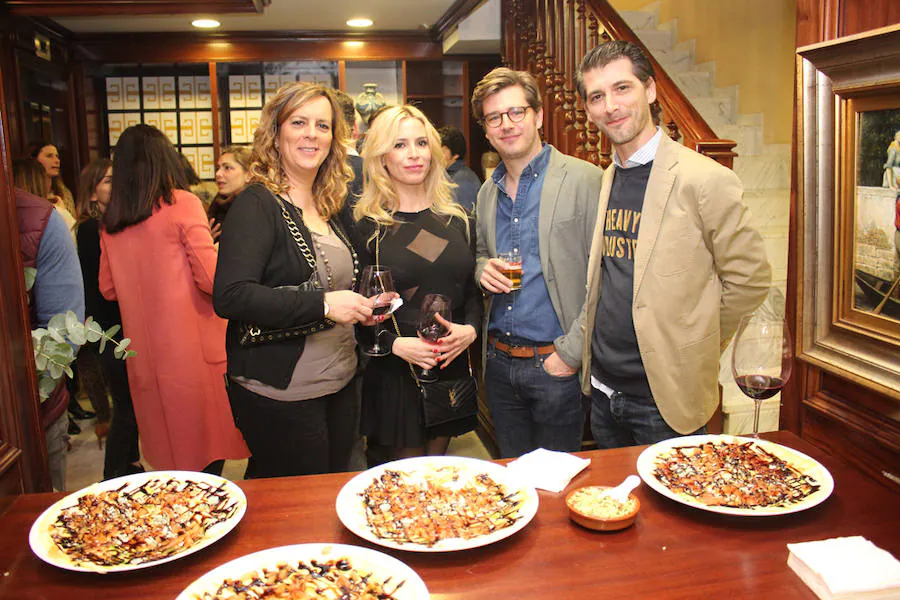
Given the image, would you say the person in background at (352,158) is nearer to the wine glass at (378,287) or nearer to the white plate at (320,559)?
the wine glass at (378,287)

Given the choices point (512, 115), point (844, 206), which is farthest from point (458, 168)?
point (844, 206)

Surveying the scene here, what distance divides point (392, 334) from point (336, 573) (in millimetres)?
1246

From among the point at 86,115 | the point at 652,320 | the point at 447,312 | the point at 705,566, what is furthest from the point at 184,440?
the point at 86,115

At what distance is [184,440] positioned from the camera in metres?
3.20

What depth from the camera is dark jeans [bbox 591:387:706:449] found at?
6.61 ft

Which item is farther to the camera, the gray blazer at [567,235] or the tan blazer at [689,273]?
the gray blazer at [567,235]

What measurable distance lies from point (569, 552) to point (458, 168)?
3637mm

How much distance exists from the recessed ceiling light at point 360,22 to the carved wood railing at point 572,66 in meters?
1.89

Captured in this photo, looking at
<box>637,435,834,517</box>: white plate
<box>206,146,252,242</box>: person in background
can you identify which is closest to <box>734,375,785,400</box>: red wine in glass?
<box>637,435,834,517</box>: white plate

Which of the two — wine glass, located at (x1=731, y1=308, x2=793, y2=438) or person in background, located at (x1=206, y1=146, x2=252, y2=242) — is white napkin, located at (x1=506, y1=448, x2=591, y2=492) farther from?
person in background, located at (x1=206, y1=146, x2=252, y2=242)

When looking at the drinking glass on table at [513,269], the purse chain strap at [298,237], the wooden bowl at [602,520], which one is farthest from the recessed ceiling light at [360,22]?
the wooden bowl at [602,520]

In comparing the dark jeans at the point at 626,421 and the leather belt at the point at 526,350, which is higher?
the leather belt at the point at 526,350

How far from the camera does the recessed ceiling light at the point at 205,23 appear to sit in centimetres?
649

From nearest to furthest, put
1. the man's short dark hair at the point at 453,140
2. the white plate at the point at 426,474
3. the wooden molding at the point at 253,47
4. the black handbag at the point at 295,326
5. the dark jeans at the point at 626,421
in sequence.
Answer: the white plate at the point at 426,474, the dark jeans at the point at 626,421, the black handbag at the point at 295,326, the man's short dark hair at the point at 453,140, the wooden molding at the point at 253,47
